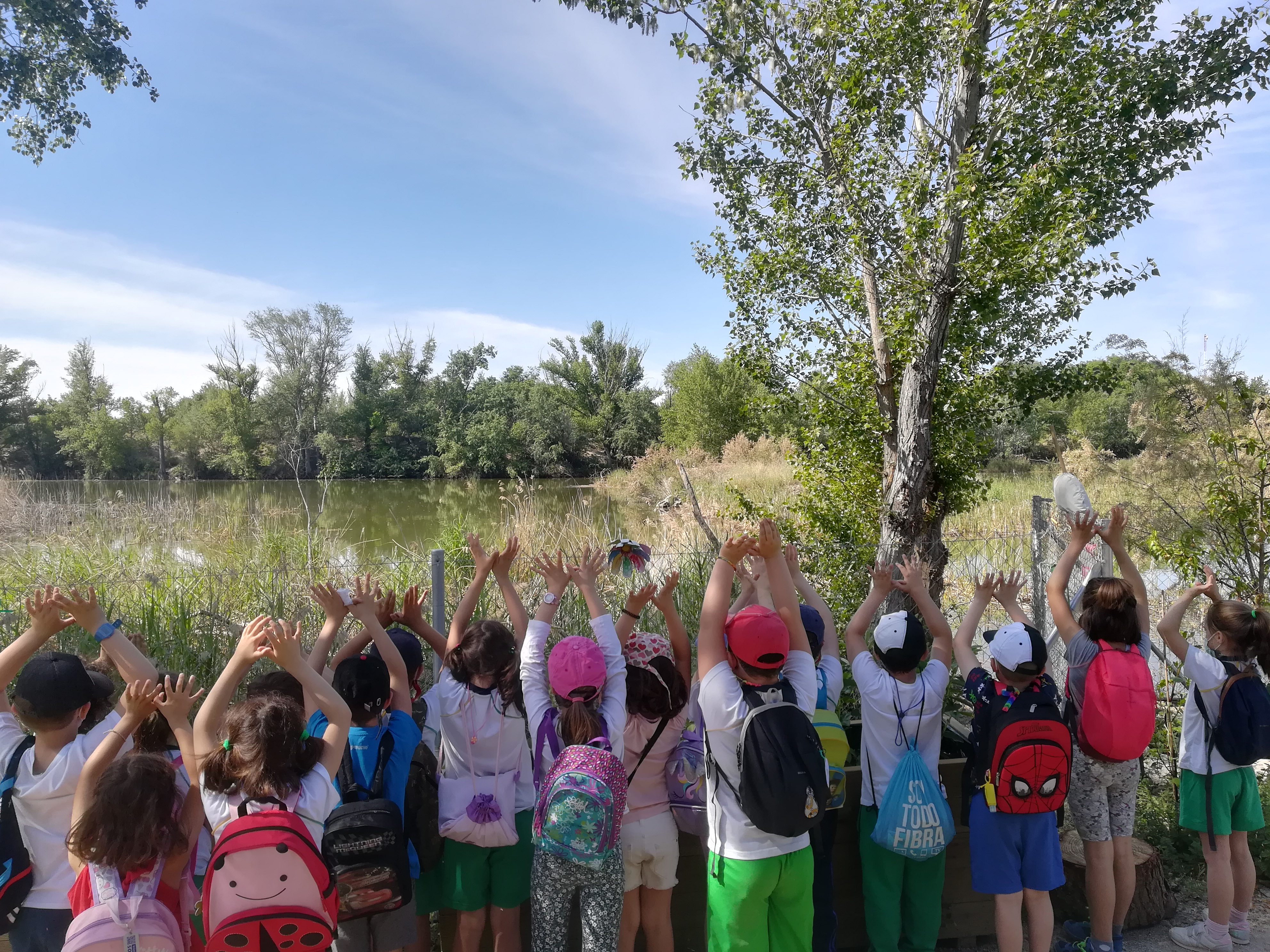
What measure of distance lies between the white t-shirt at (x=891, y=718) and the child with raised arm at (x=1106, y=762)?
0.63m

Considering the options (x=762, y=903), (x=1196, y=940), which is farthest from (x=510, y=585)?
(x=1196, y=940)

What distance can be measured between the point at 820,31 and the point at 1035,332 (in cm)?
286

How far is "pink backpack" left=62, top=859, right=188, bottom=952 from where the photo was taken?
69.4 inches

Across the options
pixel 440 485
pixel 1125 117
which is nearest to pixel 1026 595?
pixel 1125 117

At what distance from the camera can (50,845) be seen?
6.63 feet

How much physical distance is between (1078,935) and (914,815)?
49.4 inches

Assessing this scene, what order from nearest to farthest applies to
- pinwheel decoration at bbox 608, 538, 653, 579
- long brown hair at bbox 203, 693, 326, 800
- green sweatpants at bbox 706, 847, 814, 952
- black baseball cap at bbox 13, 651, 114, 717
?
long brown hair at bbox 203, 693, 326, 800 → black baseball cap at bbox 13, 651, 114, 717 → green sweatpants at bbox 706, 847, 814, 952 → pinwheel decoration at bbox 608, 538, 653, 579

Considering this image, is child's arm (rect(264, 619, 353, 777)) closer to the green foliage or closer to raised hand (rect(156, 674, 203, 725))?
raised hand (rect(156, 674, 203, 725))

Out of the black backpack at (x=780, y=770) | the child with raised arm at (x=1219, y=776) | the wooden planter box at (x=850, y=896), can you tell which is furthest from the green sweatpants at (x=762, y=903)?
the child with raised arm at (x=1219, y=776)

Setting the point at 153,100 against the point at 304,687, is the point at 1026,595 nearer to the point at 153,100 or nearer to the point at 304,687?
the point at 304,687

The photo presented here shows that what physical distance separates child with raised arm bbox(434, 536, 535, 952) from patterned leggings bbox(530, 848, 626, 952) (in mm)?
232

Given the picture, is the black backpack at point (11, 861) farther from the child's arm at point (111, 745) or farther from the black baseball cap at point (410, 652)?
the black baseball cap at point (410, 652)

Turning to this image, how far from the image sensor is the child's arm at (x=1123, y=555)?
305cm

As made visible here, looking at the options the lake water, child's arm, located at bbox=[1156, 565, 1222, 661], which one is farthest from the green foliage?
child's arm, located at bbox=[1156, 565, 1222, 661]
